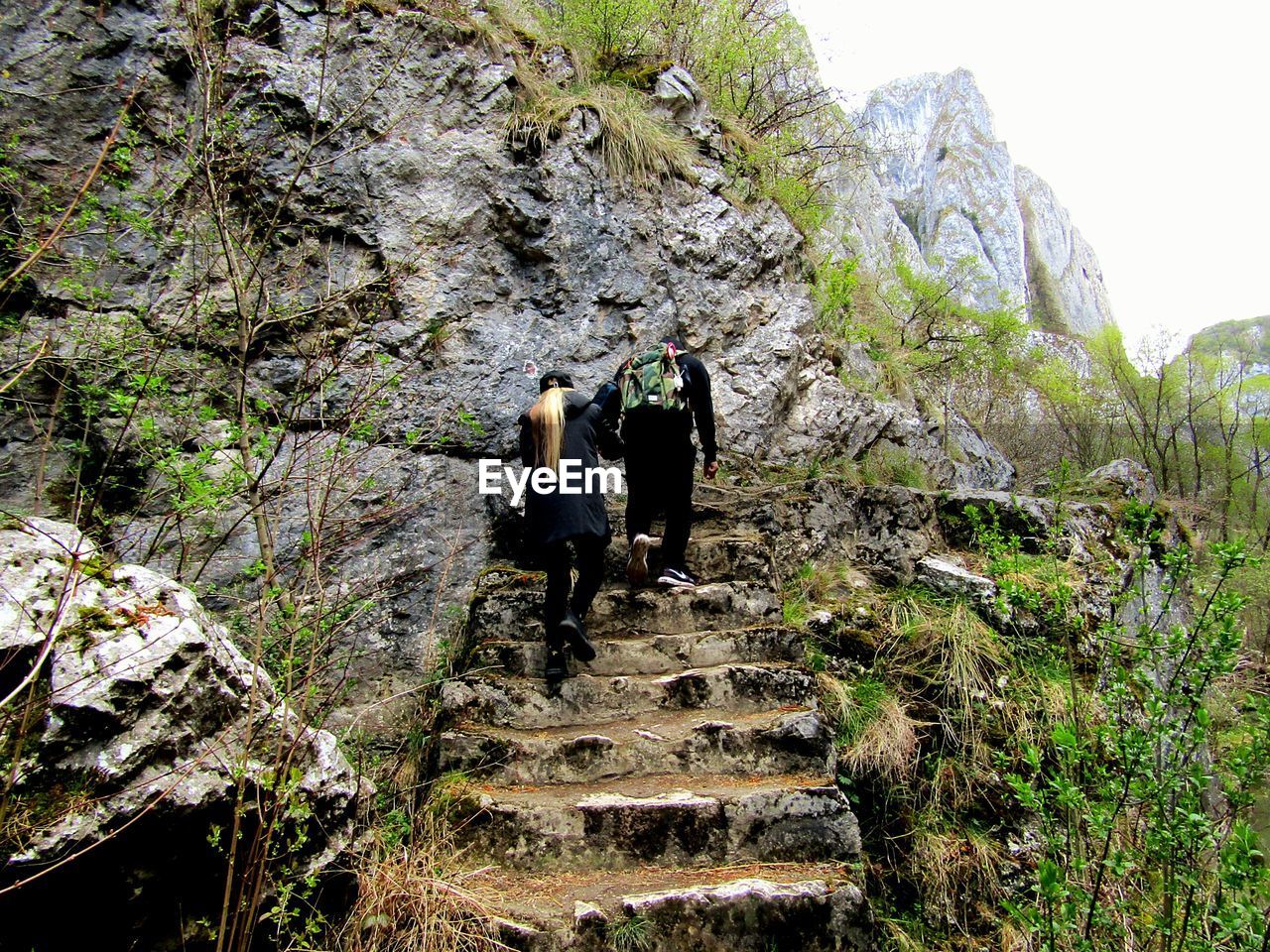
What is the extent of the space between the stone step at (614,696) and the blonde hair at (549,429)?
126 cm

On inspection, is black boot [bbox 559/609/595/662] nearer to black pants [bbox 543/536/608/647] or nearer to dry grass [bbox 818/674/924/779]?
black pants [bbox 543/536/608/647]

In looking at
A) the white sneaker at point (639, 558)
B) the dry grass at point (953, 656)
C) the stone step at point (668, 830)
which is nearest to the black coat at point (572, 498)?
the white sneaker at point (639, 558)

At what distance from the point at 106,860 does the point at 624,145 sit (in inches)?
262

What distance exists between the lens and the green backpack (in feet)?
13.8

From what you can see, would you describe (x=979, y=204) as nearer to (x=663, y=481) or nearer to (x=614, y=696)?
(x=663, y=481)

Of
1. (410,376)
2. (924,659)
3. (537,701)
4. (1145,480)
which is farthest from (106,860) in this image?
(1145,480)

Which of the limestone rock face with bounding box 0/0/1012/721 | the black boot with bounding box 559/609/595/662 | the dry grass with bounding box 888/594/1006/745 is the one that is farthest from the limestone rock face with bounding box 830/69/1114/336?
the black boot with bounding box 559/609/595/662

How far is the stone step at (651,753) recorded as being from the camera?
10.3 ft

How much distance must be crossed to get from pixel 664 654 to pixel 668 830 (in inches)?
44.4

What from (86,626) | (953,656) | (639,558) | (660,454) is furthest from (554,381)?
(953,656)

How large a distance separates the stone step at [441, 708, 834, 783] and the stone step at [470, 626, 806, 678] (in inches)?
20.9

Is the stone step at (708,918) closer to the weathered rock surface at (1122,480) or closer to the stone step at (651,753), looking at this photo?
the stone step at (651,753)

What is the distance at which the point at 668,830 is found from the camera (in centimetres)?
281

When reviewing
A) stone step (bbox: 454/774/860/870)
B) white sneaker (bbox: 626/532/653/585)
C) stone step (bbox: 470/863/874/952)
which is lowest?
stone step (bbox: 470/863/874/952)
